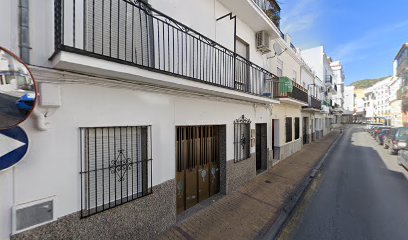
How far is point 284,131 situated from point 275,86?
142 inches

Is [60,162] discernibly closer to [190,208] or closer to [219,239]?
[219,239]

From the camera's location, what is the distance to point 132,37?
13.1 ft

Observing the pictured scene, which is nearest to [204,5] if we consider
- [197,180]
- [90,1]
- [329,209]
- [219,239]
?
[90,1]

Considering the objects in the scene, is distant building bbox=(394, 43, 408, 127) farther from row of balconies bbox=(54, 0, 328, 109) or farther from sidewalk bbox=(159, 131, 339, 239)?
row of balconies bbox=(54, 0, 328, 109)

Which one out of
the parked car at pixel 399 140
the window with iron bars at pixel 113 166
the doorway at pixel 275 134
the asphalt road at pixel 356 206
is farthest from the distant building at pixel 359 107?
the window with iron bars at pixel 113 166

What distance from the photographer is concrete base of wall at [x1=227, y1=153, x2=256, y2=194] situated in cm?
738

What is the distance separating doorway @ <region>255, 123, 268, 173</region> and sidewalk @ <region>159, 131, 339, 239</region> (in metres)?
1.14

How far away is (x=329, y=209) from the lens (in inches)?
252

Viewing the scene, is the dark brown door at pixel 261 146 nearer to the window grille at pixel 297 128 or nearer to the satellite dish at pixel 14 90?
the window grille at pixel 297 128

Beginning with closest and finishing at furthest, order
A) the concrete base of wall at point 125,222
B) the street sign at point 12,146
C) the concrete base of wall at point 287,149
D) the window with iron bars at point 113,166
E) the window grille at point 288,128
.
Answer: the street sign at point 12,146 < the concrete base of wall at point 125,222 < the window with iron bars at point 113,166 < the concrete base of wall at point 287,149 < the window grille at point 288,128

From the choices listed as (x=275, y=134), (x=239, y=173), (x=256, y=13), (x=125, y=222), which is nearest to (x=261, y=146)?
(x=275, y=134)

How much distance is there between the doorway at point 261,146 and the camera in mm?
10428

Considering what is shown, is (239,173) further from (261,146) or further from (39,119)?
(39,119)

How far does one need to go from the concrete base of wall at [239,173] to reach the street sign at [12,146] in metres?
5.62
